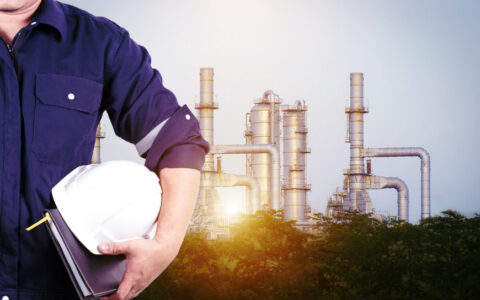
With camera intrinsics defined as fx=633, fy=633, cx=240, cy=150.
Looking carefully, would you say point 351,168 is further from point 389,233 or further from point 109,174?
point 109,174

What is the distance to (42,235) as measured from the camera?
87.9 inches

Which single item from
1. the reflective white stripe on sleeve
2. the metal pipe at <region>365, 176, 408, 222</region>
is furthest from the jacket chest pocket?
the metal pipe at <region>365, 176, 408, 222</region>

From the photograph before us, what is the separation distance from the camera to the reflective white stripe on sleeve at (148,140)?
2.39 m

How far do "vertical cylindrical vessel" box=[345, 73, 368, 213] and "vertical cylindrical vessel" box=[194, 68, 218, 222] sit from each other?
6302 mm

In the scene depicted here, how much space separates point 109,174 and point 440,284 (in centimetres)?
822

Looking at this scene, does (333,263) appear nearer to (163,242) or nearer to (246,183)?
(163,242)

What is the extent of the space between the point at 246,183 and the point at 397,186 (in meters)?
8.07

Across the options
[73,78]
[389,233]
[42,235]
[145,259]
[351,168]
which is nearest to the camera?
[145,259]

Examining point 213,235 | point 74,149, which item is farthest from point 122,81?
point 213,235

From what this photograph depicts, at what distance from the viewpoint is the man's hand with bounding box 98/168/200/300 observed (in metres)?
2.07

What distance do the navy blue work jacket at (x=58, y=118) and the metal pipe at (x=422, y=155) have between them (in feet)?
86.5

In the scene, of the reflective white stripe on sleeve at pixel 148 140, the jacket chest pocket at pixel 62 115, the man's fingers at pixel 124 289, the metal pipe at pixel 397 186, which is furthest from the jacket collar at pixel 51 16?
the metal pipe at pixel 397 186

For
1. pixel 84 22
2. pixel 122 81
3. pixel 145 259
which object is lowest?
pixel 145 259

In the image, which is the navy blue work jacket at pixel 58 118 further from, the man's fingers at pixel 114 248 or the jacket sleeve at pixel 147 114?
the man's fingers at pixel 114 248
